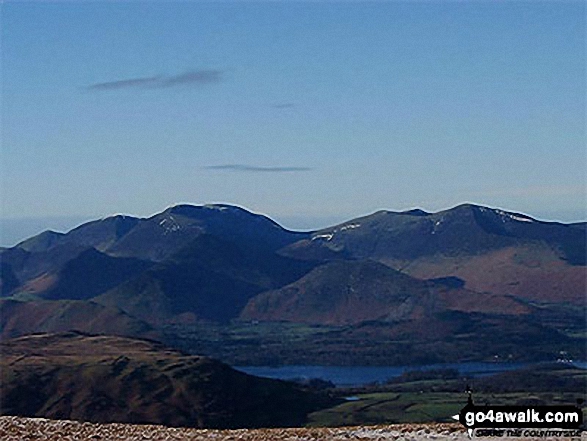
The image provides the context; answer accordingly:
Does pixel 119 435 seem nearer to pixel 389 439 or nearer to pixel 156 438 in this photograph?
pixel 156 438

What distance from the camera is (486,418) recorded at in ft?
155

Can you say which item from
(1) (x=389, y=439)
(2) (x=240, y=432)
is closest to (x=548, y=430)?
(1) (x=389, y=439)

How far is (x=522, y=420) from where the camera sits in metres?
46.0

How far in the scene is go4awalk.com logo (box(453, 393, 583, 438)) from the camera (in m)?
45.7

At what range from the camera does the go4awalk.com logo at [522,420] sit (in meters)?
45.7

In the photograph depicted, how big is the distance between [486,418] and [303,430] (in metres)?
9.94

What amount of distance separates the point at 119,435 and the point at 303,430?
9826mm

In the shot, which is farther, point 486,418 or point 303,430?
point 303,430

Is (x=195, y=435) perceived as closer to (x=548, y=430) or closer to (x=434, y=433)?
(x=434, y=433)

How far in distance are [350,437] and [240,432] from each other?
6.45 metres

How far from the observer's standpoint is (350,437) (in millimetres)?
49406

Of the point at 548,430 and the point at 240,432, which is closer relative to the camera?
the point at 548,430

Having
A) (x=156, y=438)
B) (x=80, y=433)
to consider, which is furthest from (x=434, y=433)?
(x=80, y=433)

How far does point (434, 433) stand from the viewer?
4903 centimetres
